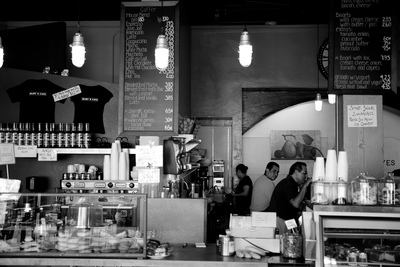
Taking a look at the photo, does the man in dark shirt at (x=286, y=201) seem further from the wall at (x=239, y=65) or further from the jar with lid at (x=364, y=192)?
the wall at (x=239, y=65)

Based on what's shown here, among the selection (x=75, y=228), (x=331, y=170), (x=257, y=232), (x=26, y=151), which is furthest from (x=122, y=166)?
(x=331, y=170)

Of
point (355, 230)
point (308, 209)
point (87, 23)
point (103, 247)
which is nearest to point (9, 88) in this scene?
point (87, 23)

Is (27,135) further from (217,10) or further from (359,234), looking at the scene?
(359,234)

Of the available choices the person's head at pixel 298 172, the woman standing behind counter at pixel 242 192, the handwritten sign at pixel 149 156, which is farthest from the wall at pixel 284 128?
the handwritten sign at pixel 149 156

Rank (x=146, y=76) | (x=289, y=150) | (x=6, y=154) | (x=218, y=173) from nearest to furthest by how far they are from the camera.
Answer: (x=6, y=154), (x=146, y=76), (x=218, y=173), (x=289, y=150)

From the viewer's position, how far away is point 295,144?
11.2 meters

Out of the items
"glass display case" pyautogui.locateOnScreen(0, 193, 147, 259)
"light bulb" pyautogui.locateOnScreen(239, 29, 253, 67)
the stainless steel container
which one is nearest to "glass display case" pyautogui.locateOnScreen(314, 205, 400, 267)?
the stainless steel container

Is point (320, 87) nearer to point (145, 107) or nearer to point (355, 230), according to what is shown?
point (145, 107)

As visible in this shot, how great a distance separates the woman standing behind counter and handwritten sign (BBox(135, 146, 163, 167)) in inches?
160

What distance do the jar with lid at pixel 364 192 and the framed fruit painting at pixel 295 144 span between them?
685 cm

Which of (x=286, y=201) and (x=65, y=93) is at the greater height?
(x=65, y=93)

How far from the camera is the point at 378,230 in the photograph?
13.3 ft

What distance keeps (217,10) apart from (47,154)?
3.74m

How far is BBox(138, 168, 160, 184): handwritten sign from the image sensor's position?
5727 millimetres
